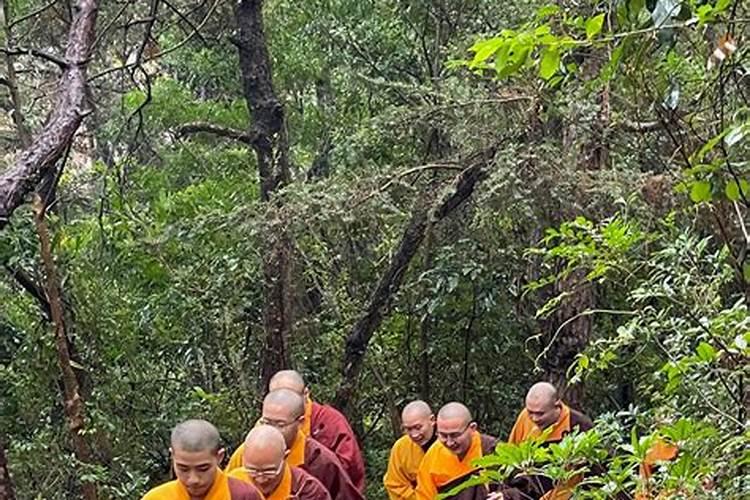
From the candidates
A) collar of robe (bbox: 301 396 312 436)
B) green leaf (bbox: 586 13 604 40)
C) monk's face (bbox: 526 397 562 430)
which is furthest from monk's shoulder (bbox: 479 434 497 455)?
green leaf (bbox: 586 13 604 40)

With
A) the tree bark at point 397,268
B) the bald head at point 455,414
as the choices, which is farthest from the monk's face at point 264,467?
the tree bark at point 397,268

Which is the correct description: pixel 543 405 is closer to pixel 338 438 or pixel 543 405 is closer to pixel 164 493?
pixel 338 438

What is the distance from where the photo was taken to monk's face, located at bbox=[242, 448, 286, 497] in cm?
451

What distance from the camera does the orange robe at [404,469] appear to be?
20.9 ft

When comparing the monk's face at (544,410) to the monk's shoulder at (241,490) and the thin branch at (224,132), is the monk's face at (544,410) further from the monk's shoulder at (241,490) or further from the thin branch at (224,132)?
the thin branch at (224,132)

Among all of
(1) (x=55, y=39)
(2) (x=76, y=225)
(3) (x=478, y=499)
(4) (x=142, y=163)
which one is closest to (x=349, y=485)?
(3) (x=478, y=499)

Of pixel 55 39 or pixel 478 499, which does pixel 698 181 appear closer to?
pixel 478 499

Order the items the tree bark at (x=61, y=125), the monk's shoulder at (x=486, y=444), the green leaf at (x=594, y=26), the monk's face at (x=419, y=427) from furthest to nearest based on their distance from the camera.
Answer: the monk's face at (x=419, y=427) → the monk's shoulder at (x=486, y=444) → the tree bark at (x=61, y=125) → the green leaf at (x=594, y=26)

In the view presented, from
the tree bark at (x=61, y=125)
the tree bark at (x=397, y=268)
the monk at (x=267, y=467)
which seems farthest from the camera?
the tree bark at (x=397, y=268)

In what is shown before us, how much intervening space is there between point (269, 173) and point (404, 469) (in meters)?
2.77

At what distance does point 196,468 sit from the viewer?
158 inches

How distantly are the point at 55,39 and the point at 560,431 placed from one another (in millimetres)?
6918

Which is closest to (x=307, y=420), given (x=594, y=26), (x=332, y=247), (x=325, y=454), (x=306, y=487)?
(x=325, y=454)

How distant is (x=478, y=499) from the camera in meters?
6.01
